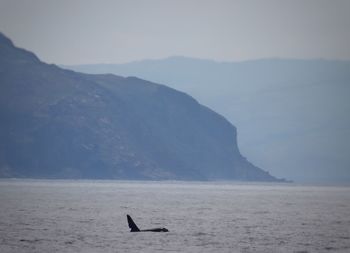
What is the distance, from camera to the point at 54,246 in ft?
228

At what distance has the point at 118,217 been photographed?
11012 centimetres

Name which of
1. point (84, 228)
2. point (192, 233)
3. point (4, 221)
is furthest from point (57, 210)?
point (192, 233)

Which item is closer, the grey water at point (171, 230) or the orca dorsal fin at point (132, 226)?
the grey water at point (171, 230)

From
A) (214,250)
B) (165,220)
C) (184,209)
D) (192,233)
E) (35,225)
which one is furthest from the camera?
(184,209)

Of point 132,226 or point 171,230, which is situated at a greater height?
point 132,226

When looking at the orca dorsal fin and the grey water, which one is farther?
the orca dorsal fin

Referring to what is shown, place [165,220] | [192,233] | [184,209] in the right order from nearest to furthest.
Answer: [192,233] < [165,220] < [184,209]

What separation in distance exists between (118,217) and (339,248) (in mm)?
42788

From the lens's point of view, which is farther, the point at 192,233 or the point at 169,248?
the point at 192,233

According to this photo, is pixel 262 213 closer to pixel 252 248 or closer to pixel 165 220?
pixel 165 220

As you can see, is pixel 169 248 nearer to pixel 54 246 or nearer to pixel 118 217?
pixel 54 246

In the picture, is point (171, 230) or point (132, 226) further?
point (171, 230)

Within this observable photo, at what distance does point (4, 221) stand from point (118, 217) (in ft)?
58.5

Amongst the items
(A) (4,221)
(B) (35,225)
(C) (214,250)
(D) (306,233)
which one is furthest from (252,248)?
(A) (4,221)
